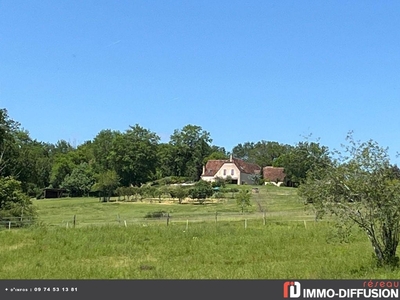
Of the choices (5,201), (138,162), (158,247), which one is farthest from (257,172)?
(158,247)

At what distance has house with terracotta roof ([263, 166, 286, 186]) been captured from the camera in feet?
346

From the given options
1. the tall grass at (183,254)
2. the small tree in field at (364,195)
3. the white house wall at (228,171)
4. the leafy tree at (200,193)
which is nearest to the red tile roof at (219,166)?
the white house wall at (228,171)

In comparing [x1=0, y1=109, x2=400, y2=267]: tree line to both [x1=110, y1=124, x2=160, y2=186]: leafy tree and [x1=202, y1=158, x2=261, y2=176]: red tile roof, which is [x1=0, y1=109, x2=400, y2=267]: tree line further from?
[x1=202, y1=158, x2=261, y2=176]: red tile roof

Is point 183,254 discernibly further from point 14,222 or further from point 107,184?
point 107,184

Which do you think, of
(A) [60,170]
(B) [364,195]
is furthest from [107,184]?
(B) [364,195]

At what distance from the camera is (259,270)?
48.3ft

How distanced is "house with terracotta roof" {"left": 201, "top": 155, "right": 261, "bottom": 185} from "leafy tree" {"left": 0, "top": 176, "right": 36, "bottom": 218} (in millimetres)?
65487

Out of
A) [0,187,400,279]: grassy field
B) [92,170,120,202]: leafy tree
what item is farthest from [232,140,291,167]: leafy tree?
[0,187,400,279]: grassy field

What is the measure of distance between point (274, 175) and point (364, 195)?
3769 inches

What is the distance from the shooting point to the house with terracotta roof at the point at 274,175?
346 ft
